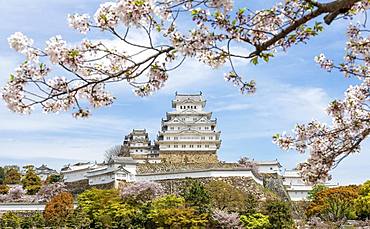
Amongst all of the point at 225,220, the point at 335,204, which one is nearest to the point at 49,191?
the point at 225,220

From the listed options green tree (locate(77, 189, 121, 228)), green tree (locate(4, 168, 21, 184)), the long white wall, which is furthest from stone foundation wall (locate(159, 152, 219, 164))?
green tree (locate(4, 168, 21, 184))

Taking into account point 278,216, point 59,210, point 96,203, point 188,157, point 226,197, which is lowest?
point 278,216

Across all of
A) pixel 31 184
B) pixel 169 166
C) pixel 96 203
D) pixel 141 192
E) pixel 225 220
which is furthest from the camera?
pixel 31 184

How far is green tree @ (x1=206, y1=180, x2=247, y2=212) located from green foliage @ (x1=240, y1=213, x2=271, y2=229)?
2.28 m

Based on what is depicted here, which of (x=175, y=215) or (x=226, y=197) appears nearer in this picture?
(x=175, y=215)

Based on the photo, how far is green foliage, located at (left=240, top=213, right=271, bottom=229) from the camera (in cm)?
2144

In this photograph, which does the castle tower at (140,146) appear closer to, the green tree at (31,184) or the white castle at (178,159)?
the white castle at (178,159)

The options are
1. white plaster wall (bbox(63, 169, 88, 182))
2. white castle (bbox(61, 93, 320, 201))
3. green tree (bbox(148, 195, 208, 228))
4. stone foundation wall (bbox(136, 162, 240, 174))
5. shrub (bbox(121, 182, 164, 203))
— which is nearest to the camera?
green tree (bbox(148, 195, 208, 228))

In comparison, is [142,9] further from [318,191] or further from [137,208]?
[318,191]

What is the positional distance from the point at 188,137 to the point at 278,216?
16107mm

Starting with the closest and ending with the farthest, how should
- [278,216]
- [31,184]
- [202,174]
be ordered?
[278,216] → [202,174] → [31,184]

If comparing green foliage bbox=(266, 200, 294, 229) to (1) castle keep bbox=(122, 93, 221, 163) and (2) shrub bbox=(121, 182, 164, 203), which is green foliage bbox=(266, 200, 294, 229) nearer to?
(2) shrub bbox=(121, 182, 164, 203)

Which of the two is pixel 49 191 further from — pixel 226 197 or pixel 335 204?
pixel 335 204

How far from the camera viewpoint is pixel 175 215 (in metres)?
20.9
